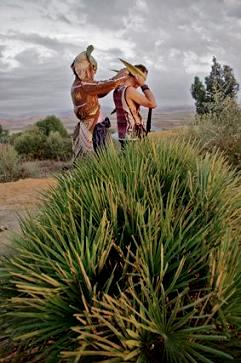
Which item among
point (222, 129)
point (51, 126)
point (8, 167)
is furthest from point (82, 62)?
point (51, 126)

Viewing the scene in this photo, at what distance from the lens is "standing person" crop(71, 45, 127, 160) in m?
6.08

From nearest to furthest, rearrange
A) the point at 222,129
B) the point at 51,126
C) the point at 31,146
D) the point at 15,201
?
the point at 15,201
the point at 222,129
the point at 31,146
the point at 51,126

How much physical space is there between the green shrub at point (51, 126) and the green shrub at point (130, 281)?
88.1 feet

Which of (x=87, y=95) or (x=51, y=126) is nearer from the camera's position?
(x=87, y=95)

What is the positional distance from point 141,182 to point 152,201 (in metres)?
0.32

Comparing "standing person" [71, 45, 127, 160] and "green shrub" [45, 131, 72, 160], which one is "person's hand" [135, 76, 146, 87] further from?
"green shrub" [45, 131, 72, 160]

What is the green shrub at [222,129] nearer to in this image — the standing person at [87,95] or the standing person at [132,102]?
the standing person at [132,102]

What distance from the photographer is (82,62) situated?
6.11 m

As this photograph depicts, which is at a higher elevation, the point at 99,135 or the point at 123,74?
the point at 123,74

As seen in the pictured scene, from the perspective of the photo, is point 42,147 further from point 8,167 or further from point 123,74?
point 123,74

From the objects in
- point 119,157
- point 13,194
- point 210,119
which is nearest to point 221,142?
point 210,119

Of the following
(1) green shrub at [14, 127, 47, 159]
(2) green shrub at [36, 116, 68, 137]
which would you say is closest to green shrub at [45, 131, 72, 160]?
(1) green shrub at [14, 127, 47, 159]

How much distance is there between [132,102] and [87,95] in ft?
1.68

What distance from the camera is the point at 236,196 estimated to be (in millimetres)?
4070
